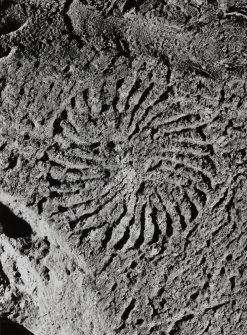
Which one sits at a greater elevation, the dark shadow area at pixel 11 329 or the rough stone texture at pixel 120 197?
the rough stone texture at pixel 120 197

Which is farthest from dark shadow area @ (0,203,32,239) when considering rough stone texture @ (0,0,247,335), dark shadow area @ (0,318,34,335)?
dark shadow area @ (0,318,34,335)

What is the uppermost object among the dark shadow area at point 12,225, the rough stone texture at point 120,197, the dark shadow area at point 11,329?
the rough stone texture at point 120,197

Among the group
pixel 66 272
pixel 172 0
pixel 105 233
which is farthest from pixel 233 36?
pixel 66 272

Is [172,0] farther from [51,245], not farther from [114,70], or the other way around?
[51,245]

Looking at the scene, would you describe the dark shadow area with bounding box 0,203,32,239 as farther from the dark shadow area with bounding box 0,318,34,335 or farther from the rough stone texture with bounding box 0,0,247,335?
the dark shadow area with bounding box 0,318,34,335

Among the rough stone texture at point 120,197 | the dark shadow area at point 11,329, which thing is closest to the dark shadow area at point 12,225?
the rough stone texture at point 120,197

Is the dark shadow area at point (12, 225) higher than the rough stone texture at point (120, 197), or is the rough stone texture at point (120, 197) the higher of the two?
the rough stone texture at point (120, 197)

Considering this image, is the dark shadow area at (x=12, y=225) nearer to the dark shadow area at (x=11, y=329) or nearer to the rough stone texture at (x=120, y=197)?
the rough stone texture at (x=120, y=197)
